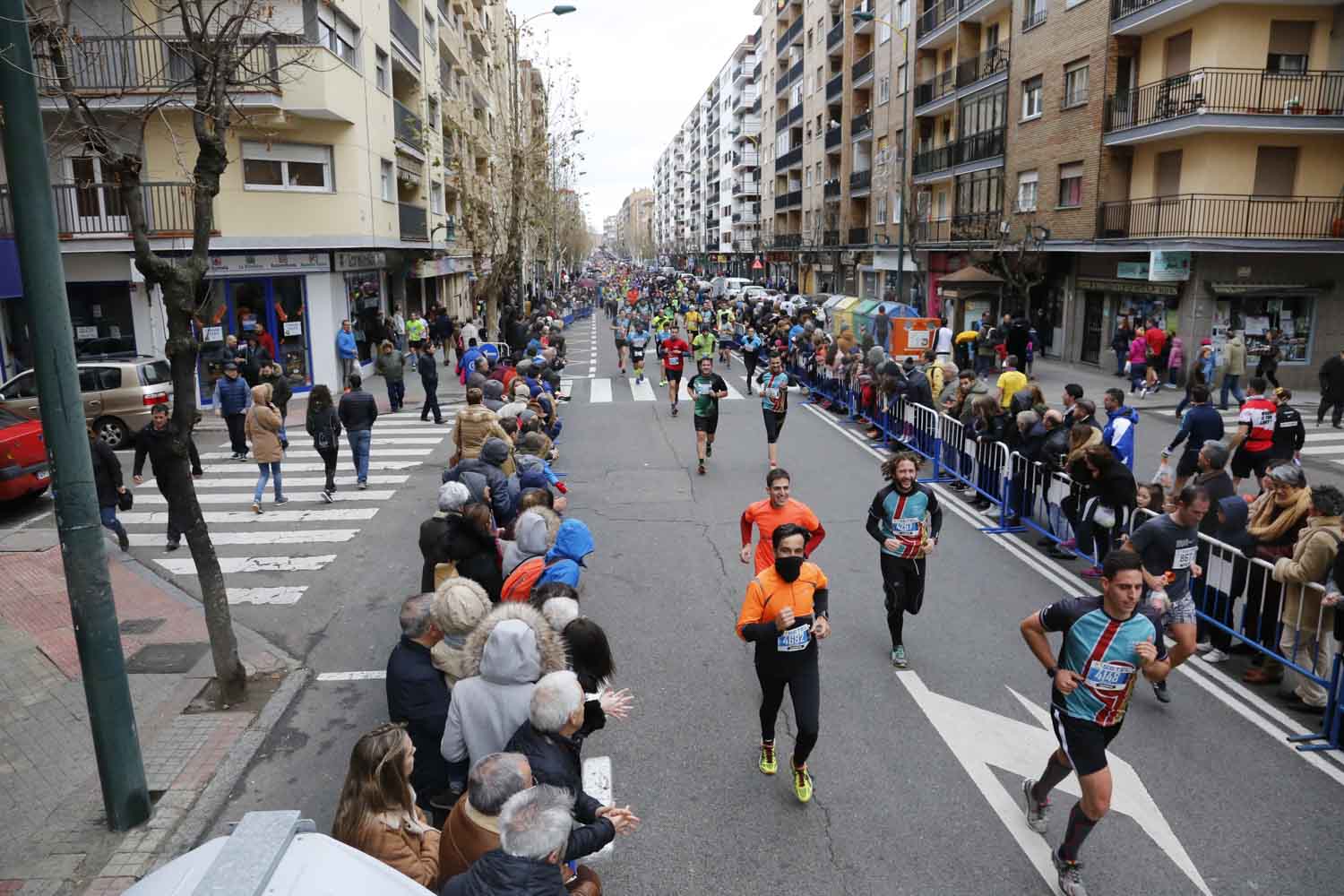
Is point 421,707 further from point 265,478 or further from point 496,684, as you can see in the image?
point 265,478

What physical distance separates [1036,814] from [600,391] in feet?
63.7

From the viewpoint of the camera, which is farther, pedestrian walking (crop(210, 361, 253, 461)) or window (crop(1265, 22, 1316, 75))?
window (crop(1265, 22, 1316, 75))

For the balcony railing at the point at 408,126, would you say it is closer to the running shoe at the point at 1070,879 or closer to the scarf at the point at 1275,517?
the scarf at the point at 1275,517

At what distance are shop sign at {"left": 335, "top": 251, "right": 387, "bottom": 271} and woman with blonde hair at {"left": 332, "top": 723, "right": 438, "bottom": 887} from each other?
879 inches

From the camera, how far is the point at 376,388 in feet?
82.8

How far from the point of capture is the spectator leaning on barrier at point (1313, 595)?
21.6 feet

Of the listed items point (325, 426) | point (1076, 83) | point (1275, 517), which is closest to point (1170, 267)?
point (1076, 83)

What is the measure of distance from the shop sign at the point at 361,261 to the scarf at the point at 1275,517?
2157 cm

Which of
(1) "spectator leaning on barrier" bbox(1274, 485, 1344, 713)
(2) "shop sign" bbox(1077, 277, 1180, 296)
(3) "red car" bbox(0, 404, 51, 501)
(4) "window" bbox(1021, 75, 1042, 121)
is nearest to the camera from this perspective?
(1) "spectator leaning on barrier" bbox(1274, 485, 1344, 713)

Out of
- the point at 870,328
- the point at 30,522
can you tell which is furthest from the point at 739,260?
the point at 30,522

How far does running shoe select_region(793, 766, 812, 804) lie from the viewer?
5.58m

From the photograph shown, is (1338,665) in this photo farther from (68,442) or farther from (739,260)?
(739,260)

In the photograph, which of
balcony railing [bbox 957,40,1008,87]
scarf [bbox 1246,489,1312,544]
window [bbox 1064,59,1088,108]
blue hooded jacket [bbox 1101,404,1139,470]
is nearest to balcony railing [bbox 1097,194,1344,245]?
window [bbox 1064,59,1088,108]

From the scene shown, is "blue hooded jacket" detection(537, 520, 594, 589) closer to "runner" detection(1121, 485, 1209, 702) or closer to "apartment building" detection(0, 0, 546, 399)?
"runner" detection(1121, 485, 1209, 702)
